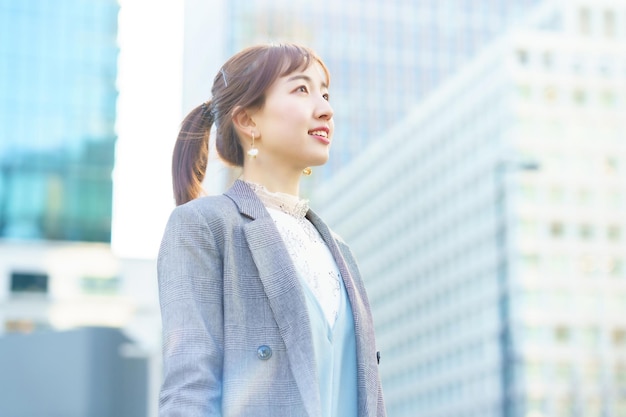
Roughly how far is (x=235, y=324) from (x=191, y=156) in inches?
23.6

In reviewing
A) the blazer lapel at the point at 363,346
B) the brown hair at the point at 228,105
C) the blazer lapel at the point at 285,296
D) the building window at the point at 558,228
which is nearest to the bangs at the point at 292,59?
the brown hair at the point at 228,105

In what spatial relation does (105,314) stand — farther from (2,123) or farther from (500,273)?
(500,273)

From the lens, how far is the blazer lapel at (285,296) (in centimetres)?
276

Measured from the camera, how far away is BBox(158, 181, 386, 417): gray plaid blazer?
2686 mm

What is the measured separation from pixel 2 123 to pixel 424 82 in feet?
245

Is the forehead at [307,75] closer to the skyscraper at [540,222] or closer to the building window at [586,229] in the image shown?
the skyscraper at [540,222]

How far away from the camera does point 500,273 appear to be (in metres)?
86.6

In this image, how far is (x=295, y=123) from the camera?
310 cm

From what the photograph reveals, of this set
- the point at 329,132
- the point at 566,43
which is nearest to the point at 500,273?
the point at 566,43

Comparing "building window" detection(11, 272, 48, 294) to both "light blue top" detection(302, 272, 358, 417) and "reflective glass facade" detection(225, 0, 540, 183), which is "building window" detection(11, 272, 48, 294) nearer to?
"light blue top" detection(302, 272, 358, 417)

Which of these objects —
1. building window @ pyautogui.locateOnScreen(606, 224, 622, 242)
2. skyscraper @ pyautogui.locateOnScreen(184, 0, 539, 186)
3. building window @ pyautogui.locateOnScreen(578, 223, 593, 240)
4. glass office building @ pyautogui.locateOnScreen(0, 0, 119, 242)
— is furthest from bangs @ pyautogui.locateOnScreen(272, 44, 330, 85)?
skyscraper @ pyautogui.locateOnScreen(184, 0, 539, 186)

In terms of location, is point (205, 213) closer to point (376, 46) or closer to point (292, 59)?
point (292, 59)

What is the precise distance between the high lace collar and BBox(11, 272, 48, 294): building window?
5290cm

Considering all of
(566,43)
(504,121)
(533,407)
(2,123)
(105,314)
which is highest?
(566,43)
